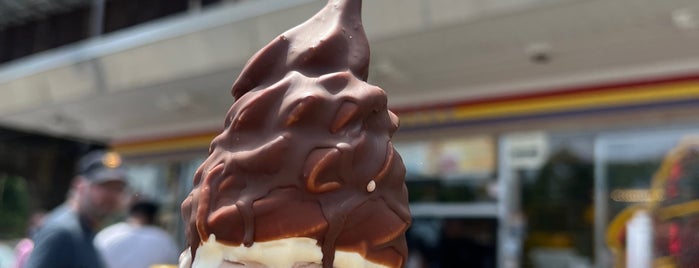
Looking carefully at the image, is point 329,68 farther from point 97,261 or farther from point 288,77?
point 97,261

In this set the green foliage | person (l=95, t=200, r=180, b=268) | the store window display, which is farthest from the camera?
the green foliage

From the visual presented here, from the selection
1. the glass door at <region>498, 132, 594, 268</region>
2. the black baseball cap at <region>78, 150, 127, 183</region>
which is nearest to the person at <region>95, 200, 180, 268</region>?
the black baseball cap at <region>78, 150, 127, 183</region>

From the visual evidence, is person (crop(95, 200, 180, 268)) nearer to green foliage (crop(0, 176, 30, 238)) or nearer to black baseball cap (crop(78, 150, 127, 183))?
black baseball cap (crop(78, 150, 127, 183))

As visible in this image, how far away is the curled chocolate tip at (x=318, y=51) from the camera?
164cm

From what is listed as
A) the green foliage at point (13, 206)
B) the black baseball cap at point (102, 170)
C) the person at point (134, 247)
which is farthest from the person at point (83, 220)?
the green foliage at point (13, 206)

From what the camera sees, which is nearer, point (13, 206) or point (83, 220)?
point (83, 220)

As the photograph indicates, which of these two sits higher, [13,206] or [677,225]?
[677,225]

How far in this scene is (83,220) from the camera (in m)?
3.35

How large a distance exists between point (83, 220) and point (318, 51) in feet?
7.16

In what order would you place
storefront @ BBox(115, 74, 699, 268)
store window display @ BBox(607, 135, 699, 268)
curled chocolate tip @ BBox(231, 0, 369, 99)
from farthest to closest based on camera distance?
1. storefront @ BBox(115, 74, 699, 268)
2. store window display @ BBox(607, 135, 699, 268)
3. curled chocolate tip @ BBox(231, 0, 369, 99)

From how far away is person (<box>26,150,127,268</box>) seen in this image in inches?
121

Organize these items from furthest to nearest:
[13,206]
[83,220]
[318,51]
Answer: [13,206] → [83,220] → [318,51]

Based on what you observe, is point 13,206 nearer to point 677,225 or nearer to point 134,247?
point 134,247

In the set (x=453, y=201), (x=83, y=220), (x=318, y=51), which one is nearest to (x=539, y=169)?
(x=453, y=201)
